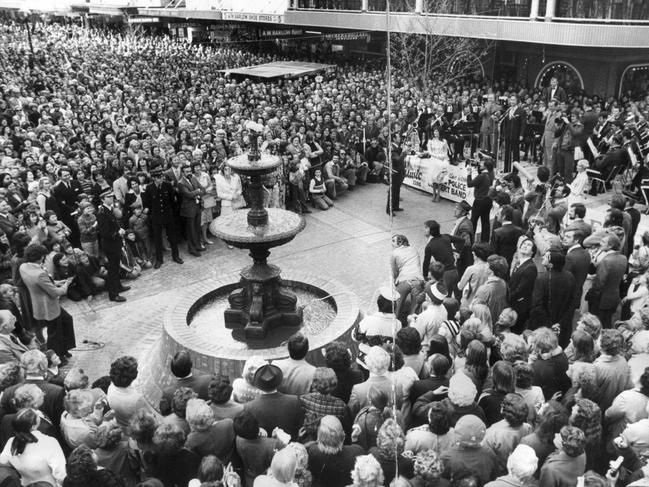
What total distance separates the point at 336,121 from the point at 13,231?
955 cm

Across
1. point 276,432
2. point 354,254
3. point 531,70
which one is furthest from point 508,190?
point 531,70

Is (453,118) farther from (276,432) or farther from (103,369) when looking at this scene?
(276,432)

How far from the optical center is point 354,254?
480 inches

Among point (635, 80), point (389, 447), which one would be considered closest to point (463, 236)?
point (389, 447)

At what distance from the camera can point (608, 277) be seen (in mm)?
8016

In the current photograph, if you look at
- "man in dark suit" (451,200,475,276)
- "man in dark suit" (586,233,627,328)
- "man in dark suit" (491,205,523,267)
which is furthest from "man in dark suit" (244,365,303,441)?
"man in dark suit" (491,205,523,267)

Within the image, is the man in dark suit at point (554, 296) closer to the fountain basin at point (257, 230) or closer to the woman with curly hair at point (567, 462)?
the fountain basin at point (257, 230)

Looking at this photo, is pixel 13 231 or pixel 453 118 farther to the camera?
pixel 453 118

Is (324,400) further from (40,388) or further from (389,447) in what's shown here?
(40,388)

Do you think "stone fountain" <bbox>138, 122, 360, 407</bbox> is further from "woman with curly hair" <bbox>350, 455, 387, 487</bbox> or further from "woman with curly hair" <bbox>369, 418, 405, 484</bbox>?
"woman with curly hair" <bbox>350, 455, 387, 487</bbox>

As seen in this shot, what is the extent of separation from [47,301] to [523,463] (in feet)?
20.7

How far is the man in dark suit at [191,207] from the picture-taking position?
38.5ft

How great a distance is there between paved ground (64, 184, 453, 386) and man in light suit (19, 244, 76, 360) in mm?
347

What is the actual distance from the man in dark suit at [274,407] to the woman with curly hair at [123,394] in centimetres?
102
